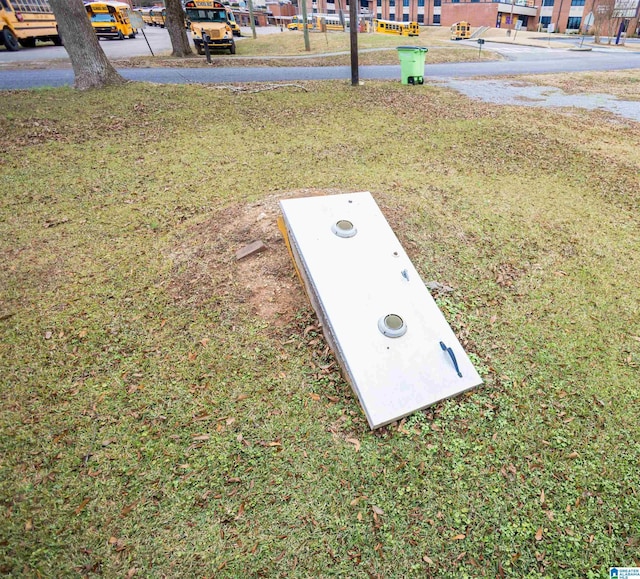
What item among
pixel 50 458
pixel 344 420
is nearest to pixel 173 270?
pixel 50 458

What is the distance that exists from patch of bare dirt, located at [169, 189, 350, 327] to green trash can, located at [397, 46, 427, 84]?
10825 mm

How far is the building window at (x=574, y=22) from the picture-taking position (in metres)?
52.9

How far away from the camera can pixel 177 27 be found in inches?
717

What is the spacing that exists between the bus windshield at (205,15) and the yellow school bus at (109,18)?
9.05 m

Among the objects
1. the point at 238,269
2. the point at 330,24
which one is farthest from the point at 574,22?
the point at 238,269

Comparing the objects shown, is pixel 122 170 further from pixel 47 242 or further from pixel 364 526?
pixel 364 526

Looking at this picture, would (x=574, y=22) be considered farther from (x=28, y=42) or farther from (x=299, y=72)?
(x=28, y=42)

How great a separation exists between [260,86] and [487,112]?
7192 millimetres

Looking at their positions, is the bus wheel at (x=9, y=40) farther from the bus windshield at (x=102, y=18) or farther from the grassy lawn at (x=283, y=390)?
the grassy lawn at (x=283, y=390)

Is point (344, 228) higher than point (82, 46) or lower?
lower

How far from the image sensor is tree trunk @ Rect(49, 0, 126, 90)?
931 centimetres

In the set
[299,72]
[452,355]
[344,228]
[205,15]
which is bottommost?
[452,355]

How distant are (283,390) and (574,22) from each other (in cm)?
7359

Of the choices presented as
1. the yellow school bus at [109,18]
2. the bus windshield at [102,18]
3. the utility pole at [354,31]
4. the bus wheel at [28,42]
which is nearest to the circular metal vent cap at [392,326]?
the utility pole at [354,31]
